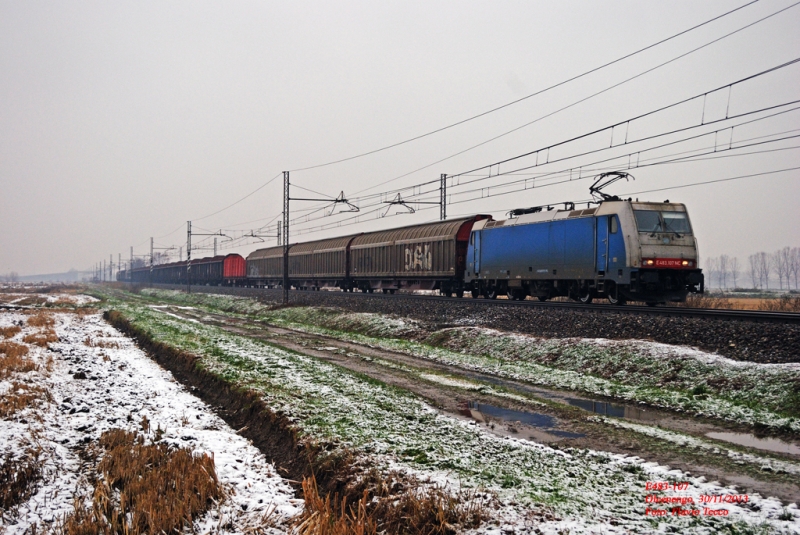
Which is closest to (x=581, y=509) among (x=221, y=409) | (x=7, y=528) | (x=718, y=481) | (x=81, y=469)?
(x=718, y=481)

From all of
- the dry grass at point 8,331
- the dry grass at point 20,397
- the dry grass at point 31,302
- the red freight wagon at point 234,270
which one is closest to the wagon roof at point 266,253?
the red freight wagon at point 234,270

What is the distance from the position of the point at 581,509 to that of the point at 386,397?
6251 millimetres

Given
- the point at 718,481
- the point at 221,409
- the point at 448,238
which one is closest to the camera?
the point at 718,481

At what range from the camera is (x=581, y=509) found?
608 centimetres

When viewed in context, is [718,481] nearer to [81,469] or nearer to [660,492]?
[660,492]

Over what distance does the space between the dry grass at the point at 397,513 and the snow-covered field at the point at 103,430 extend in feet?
1.68

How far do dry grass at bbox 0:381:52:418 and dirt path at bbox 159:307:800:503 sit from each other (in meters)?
7.48

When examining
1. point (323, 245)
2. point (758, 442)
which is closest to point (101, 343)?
point (758, 442)

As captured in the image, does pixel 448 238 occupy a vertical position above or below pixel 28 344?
above

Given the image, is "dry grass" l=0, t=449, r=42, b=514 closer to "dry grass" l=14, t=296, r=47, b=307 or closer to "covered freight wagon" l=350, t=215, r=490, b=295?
"covered freight wagon" l=350, t=215, r=490, b=295

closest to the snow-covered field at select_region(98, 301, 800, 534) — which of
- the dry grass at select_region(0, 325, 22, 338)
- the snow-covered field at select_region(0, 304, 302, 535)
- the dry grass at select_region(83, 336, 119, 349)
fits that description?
the snow-covered field at select_region(0, 304, 302, 535)

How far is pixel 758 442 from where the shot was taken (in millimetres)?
9336

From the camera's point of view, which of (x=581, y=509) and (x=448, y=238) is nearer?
(x=581, y=509)

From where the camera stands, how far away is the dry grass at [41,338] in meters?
22.1
